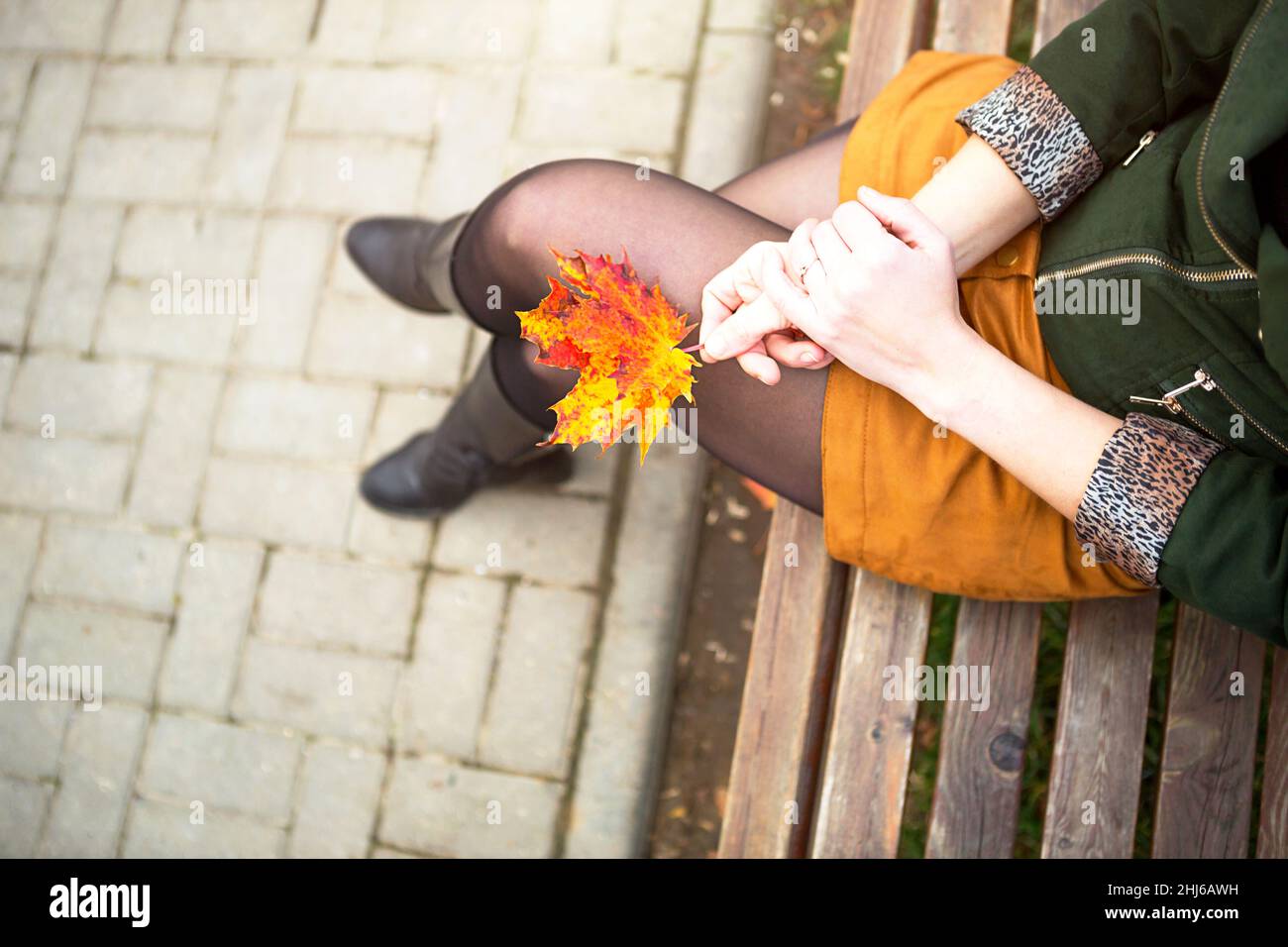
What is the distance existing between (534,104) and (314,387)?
2.86 ft

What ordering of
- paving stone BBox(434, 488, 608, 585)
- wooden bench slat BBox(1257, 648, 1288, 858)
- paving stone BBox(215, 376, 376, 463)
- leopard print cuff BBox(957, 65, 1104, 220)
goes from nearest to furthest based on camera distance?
1. leopard print cuff BBox(957, 65, 1104, 220)
2. wooden bench slat BBox(1257, 648, 1288, 858)
3. paving stone BBox(434, 488, 608, 585)
4. paving stone BBox(215, 376, 376, 463)

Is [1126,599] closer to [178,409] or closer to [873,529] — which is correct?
[873,529]

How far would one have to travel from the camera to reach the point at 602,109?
88.6 inches

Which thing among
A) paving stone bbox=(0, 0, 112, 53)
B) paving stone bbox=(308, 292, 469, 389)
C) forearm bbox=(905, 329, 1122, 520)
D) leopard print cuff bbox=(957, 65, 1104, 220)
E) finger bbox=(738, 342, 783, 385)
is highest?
paving stone bbox=(0, 0, 112, 53)

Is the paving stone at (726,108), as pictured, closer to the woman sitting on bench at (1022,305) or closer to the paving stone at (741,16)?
the paving stone at (741,16)

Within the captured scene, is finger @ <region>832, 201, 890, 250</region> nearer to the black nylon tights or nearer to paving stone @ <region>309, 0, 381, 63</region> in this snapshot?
the black nylon tights

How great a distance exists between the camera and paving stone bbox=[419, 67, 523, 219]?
7.38ft

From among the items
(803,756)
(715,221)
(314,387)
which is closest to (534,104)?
(314,387)

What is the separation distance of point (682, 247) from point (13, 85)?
225 cm

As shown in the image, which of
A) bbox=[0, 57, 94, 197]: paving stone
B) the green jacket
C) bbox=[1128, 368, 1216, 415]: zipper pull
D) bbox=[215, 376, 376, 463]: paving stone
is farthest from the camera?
bbox=[0, 57, 94, 197]: paving stone

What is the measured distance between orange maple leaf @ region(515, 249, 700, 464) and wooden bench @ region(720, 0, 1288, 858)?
38 cm

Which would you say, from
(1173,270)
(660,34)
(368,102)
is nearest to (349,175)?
(368,102)

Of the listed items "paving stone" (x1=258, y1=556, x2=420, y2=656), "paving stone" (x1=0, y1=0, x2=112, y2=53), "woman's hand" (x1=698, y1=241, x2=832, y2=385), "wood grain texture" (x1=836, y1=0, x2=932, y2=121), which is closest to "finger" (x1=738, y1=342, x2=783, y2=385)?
"woman's hand" (x1=698, y1=241, x2=832, y2=385)

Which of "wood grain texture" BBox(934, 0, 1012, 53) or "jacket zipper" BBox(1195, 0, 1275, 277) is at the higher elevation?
"wood grain texture" BBox(934, 0, 1012, 53)
